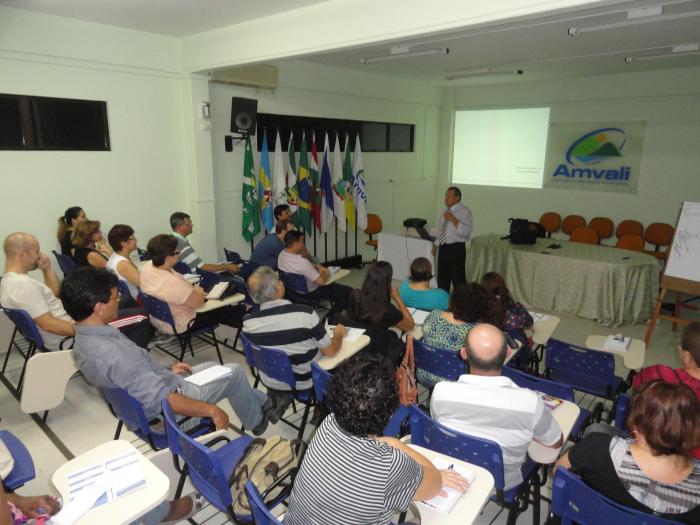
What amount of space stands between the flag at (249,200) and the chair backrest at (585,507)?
17.7ft

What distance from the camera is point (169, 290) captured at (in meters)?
3.57

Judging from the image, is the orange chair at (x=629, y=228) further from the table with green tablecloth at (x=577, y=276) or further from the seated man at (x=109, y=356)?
the seated man at (x=109, y=356)

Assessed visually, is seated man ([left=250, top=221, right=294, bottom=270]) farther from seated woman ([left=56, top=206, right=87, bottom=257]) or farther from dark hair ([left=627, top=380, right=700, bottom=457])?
dark hair ([left=627, top=380, right=700, bottom=457])

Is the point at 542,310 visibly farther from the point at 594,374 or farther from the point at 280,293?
the point at 280,293

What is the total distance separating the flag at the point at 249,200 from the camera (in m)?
6.34

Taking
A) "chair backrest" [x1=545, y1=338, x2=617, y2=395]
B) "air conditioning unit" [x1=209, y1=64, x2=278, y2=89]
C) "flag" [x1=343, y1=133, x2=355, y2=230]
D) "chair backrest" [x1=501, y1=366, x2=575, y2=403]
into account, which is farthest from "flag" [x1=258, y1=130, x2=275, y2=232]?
"chair backrest" [x1=501, y1=366, x2=575, y2=403]

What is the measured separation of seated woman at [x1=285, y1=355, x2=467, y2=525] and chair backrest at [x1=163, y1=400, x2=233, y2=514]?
38 cm

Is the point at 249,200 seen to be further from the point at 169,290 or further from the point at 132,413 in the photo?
the point at 132,413

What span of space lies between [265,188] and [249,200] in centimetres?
30

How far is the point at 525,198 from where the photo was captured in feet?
28.6

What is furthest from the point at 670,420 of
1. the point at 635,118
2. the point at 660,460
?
the point at 635,118

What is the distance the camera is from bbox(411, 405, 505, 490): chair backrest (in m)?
1.86

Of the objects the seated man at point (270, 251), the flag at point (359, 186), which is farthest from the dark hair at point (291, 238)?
the flag at point (359, 186)

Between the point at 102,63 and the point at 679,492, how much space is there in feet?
18.6
